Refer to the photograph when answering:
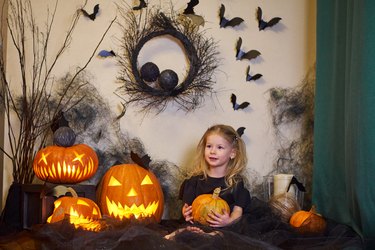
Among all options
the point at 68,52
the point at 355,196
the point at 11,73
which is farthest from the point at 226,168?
the point at 11,73

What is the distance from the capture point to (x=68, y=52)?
281 centimetres

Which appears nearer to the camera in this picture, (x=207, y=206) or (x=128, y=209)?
(x=207, y=206)

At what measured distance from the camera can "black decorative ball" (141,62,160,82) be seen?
9.00 ft

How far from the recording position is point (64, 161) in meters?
2.39

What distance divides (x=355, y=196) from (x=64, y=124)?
1.49m

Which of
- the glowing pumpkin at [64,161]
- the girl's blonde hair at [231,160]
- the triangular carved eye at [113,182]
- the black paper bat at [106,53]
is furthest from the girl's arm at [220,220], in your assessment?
the black paper bat at [106,53]

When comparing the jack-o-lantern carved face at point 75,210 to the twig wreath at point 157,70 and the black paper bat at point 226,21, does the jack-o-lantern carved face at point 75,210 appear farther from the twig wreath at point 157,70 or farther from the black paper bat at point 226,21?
the black paper bat at point 226,21

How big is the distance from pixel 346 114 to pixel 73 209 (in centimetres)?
134

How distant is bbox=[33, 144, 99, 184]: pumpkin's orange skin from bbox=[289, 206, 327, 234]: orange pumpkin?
41.1 inches

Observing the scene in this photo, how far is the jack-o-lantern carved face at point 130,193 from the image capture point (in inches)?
95.9

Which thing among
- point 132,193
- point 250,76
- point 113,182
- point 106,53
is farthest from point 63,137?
point 250,76

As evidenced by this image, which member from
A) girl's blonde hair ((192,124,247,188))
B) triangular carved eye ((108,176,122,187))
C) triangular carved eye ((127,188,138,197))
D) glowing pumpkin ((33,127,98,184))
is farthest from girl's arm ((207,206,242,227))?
glowing pumpkin ((33,127,98,184))

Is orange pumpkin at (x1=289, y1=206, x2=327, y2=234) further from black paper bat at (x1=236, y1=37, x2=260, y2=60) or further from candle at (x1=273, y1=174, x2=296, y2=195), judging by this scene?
black paper bat at (x1=236, y1=37, x2=260, y2=60)

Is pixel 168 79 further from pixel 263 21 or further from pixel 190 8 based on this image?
pixel 263 21
